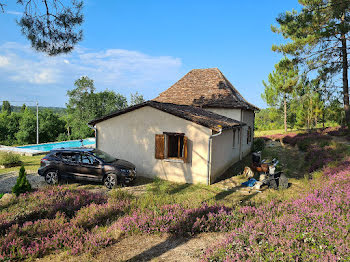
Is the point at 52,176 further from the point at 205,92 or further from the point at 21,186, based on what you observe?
the point at 205,92

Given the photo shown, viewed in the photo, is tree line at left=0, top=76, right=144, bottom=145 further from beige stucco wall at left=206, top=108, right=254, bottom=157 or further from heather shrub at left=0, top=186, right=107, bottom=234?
heather shrub at left=0, top=186, right=107, bottom=234

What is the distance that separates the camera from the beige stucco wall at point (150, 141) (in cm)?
1120

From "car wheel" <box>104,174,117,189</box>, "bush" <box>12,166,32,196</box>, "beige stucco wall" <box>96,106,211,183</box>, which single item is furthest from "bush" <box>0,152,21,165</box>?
"car wheel" <box>104,174,117,189</box>

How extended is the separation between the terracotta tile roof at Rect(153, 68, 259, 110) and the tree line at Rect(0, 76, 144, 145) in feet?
68.9

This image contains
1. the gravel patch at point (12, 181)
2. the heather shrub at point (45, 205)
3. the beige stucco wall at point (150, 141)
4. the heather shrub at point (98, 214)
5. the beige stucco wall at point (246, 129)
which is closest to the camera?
the heather shrub at point (98, 214)

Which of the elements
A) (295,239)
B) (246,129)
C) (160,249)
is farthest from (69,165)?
(246,129)

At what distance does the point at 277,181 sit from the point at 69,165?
10.0 meters

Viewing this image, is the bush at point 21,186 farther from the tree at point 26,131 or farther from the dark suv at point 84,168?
the tree at point 26,131

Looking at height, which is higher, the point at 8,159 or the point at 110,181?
the point at 8,159

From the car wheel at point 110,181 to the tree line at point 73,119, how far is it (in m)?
29.6

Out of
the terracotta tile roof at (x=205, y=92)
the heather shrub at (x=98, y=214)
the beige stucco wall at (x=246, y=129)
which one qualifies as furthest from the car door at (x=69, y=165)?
the beige stucco wall at (x=246, y=129)

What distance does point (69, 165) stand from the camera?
34.1 feet

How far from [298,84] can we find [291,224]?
72.5 ft

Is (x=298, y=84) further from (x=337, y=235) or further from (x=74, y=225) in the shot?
(x=74, y=225)
